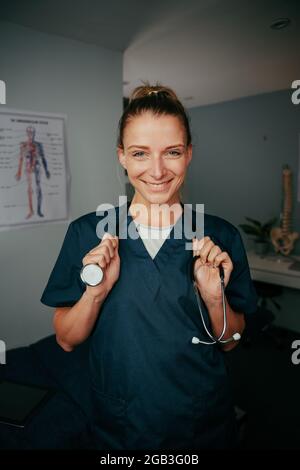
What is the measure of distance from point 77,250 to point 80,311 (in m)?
0.19

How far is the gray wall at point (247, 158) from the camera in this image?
290 centimetres

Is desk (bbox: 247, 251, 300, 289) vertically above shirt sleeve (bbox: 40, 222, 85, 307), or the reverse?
shirt sleeve (bbox: 40, 222, 85, 307)

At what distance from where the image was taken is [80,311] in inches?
31.0

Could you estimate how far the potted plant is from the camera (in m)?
2.95

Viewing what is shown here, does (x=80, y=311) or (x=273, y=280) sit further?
(x=273, y=280)

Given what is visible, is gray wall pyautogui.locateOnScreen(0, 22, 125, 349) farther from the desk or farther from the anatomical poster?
the desk

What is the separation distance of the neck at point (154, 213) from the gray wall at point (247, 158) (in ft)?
7.65

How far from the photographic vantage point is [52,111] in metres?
1.62

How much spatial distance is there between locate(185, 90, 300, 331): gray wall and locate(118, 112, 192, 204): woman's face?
2.40 metres

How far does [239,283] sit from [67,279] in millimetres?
483

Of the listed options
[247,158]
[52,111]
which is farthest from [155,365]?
[247,158]

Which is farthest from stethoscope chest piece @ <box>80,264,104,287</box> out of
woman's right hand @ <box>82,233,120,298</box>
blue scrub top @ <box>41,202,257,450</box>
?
blue scrub top @ <box>41,202,257,450</box>
